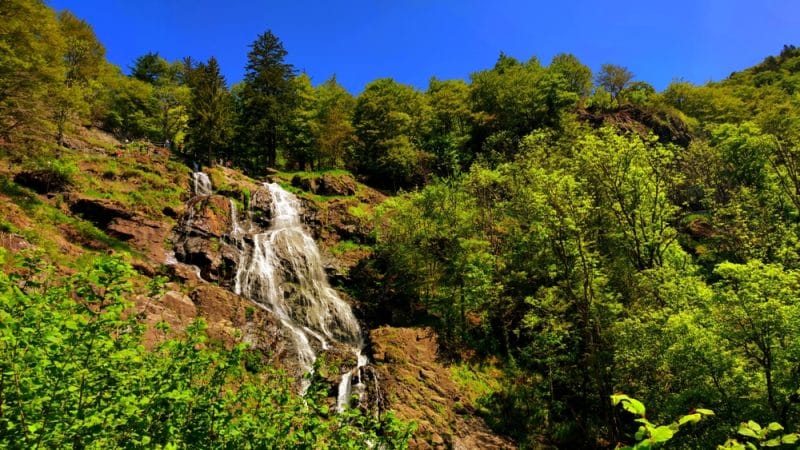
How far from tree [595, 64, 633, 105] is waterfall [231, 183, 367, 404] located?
55.1 metres

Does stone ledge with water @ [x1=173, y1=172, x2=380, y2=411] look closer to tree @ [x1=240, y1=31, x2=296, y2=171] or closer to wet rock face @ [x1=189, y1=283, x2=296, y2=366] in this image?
wet rock face @ [x1=189, y1=283, x2=296, y2=366]

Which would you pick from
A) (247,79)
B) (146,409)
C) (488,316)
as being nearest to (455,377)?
(488,316)

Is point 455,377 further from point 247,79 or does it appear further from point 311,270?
point 247,79

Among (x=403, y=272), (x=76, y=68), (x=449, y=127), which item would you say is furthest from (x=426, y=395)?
(x=76, y=68)

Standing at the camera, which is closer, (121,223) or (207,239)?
(121,223)

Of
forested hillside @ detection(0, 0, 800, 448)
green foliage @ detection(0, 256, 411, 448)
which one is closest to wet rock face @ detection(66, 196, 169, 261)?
forested hillside @ detection(0, 0, 800, 448)

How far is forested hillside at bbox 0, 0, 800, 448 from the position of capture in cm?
540

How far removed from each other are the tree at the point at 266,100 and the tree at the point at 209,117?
308cm

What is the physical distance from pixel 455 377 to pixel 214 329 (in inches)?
446

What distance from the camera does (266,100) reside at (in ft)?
153

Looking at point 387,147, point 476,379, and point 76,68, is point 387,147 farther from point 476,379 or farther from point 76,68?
point 476,379

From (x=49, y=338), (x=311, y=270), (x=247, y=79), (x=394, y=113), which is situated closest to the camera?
(x=49, y=338)

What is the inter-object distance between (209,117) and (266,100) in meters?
8.11

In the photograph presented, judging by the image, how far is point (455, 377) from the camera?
2133 centimetres
